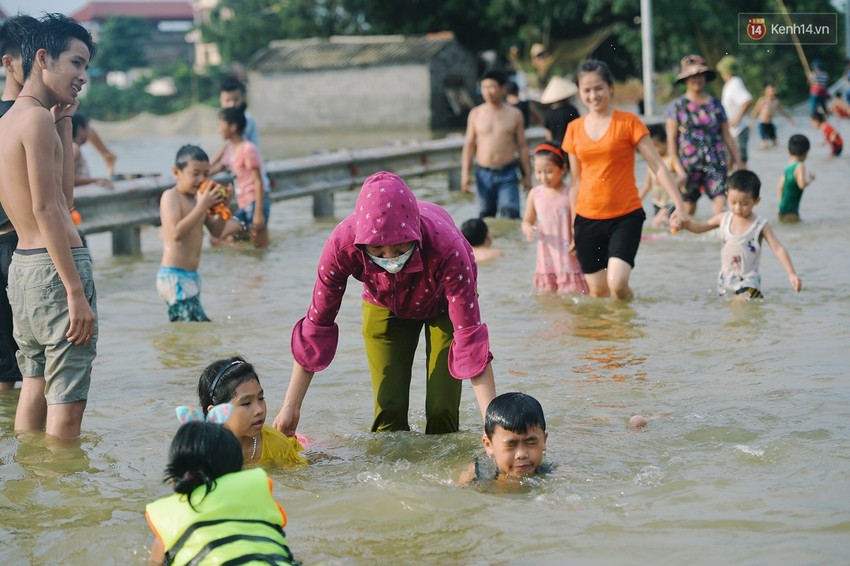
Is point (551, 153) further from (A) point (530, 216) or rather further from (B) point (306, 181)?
(B) point (306, 181)

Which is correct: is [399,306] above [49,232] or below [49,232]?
below

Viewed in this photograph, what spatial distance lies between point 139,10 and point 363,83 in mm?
73454

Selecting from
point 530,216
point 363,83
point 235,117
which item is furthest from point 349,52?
point 530,216

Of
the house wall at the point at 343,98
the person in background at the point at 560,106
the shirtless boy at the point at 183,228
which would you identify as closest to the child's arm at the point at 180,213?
the shirtless boy at the point at 183,228

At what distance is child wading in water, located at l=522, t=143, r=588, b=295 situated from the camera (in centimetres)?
923

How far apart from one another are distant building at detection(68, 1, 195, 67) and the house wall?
52561 millimetres

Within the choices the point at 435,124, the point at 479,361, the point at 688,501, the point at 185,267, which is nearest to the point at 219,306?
the point at 185,267

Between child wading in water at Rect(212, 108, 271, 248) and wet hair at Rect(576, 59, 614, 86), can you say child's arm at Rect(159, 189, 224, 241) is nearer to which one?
wet hair at Rect(576, 59, 614, 86)

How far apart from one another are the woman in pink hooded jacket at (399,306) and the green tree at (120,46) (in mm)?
78845

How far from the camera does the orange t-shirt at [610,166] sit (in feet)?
27.5

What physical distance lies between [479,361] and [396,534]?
837 millimetres

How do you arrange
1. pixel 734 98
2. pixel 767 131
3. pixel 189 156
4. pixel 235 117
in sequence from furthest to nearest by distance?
pixel 767 131, pixel 734 98, pixel 235 117, pixel 189 156

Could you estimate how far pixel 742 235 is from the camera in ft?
28.4

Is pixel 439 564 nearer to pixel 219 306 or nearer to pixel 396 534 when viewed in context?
pixel 396 534
